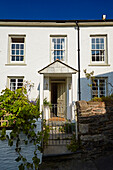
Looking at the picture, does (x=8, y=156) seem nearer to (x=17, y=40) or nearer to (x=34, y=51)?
(x=34, y=51)

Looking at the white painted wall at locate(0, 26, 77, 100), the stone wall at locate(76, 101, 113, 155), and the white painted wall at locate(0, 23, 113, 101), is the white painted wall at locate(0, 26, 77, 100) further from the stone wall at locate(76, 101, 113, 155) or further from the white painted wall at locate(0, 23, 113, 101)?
the stone wall at locate(76, 101, 113, 155)

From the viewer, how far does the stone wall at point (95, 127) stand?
4812 millimetres

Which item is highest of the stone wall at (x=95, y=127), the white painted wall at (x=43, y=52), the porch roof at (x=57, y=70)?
the white painted wall at (x=43, y=52)

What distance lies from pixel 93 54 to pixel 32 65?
468 cm

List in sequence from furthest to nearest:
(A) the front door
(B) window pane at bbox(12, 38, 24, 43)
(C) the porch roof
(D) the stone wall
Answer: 1. (B) window pane at bbox(12, 38, 24, 43)
2. (A) the front door
3. (C) the porch roof
4. (D) the stone wall

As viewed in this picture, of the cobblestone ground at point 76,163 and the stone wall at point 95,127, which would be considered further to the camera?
the stone wall at point 95,127

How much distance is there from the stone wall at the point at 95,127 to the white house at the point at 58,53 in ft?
13.4

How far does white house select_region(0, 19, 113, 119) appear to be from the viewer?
9.51 m

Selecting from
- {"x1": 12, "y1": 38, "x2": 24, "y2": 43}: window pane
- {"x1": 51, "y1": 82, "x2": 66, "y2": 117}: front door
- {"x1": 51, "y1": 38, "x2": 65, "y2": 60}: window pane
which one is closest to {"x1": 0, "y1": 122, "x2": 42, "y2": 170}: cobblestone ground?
{"x1": 51, "y1": 82, "x2": 66, "y2": 117}: front door

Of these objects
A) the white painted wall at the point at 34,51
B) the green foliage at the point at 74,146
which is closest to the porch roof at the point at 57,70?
the white painted wall at the point at 34,51

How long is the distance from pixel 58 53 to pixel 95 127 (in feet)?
21.4

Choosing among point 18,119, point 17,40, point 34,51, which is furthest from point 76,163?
point 17,40

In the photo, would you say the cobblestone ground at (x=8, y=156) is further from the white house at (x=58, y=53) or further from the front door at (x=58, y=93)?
the front door at (x=58, y=93)

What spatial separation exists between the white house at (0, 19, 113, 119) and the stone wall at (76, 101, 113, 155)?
4094 mm
